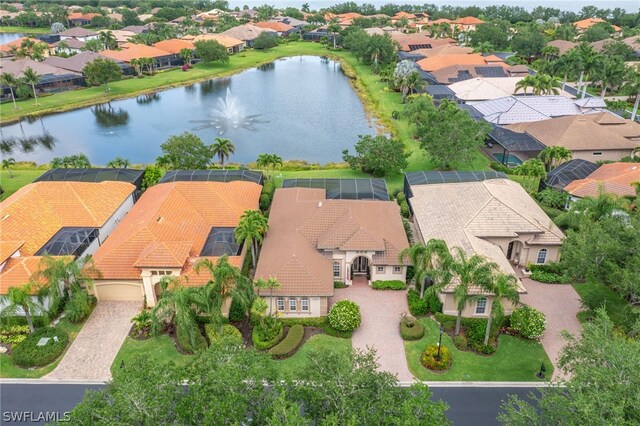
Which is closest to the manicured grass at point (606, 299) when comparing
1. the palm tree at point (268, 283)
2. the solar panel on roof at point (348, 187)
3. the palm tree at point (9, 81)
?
the solar panel on roof at point (348, 187)

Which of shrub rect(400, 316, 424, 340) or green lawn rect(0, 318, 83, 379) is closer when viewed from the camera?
green lawn rect(0, 318, 83, 379)

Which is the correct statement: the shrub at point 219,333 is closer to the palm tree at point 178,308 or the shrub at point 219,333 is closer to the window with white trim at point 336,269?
the palm tree at point 178,308

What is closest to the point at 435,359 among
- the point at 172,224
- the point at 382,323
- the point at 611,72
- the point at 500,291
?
the point at 382,323

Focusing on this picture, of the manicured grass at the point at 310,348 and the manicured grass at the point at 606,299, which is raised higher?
the manicured grass at the point at 606,299

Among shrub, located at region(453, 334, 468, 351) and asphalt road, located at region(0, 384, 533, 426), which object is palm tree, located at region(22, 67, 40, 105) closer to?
asphalt road, located at region(0, 384, 533, 426)

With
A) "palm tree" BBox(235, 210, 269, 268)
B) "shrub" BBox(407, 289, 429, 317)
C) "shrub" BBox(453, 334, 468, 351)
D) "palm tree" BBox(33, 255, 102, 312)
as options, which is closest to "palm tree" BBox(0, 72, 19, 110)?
"palm tree" BBox(33, 255, 102, 312)
